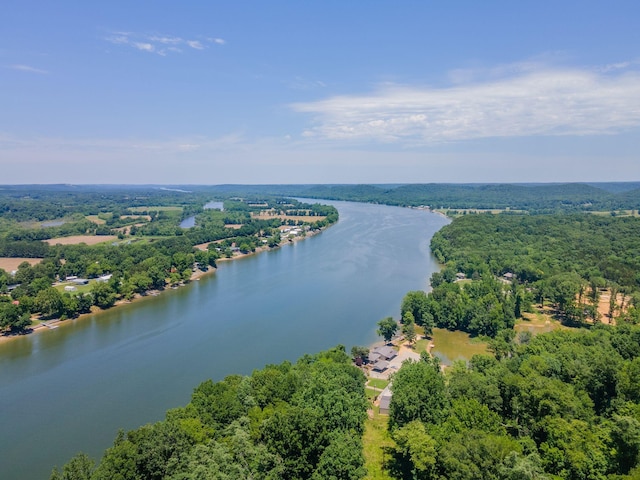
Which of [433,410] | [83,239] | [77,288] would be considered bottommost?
[77,288]

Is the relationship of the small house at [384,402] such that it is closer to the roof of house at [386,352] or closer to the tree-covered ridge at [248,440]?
the tree-covered ridge at [248,440]

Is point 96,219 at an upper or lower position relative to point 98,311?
upper

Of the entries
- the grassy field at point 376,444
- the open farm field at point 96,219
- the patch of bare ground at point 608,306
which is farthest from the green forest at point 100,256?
the patch of bare ground at point 608,306

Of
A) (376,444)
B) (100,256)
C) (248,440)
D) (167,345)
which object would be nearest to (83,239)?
(100,256)

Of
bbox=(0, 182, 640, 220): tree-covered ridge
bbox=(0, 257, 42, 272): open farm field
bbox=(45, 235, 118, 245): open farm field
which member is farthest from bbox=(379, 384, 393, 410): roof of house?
bbox=(0, 182, 640, 220): tree-covered ridge

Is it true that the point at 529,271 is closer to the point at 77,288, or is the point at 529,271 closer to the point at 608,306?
the point at 608,306

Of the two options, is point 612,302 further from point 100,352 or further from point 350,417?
point 100,352
